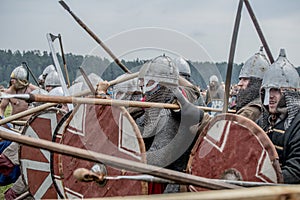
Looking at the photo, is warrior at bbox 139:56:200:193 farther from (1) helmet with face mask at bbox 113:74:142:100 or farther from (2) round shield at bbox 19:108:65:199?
(1) helmet with face mask at bbox 113:74:142:100

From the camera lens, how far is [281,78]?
382cm

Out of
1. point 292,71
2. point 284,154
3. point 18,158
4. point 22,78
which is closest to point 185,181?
point 284,154

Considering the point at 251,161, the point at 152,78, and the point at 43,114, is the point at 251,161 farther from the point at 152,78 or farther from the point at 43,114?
Result: the point at 43,114

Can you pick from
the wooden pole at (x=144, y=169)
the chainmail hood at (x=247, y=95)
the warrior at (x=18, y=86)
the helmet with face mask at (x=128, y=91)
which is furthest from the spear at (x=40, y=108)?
the warrior at (x=18, y=86)

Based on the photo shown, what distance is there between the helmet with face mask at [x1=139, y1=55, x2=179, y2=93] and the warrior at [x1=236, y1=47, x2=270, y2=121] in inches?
31.1

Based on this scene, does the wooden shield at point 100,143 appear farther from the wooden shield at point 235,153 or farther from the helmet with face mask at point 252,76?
the helmet with face mask at point 252,76

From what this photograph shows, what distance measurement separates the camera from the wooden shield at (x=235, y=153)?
311cm

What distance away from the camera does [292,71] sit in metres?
3.91

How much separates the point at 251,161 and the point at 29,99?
153 cm

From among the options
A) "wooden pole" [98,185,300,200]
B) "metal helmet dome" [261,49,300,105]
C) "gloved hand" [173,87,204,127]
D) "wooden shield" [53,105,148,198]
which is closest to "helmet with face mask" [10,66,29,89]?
"wooden shield" [53,105,148,198]

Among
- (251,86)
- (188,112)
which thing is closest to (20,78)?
(251,86)

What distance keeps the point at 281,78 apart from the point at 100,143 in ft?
4.86

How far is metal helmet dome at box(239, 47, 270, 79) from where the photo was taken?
17.4 ft

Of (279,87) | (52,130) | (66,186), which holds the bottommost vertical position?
(66,186)
